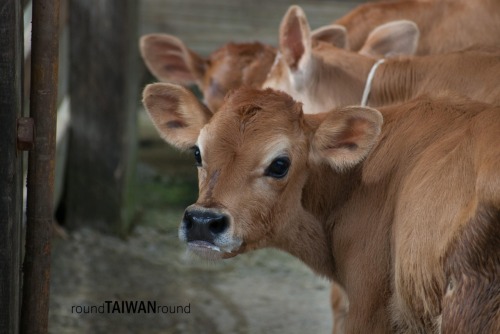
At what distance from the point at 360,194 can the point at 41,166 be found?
1521mm

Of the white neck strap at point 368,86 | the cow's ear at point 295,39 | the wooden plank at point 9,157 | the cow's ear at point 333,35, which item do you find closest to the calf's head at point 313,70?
the cow's ear at point 295,39

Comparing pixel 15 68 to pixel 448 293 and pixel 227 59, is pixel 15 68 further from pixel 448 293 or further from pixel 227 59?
pixel 227 59

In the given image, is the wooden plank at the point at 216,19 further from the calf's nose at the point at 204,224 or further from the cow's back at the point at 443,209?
the calf's nose at the point at 204,224

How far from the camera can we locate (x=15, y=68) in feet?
13.9

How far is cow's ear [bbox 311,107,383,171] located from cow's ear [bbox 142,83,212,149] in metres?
0.62

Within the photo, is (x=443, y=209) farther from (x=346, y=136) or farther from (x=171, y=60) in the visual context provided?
(x=171, y=60)

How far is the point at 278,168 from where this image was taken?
184 inches

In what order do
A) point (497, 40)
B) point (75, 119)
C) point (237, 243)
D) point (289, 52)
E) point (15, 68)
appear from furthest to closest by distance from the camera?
1. point (75, 119)
2. point (497, 40)
3. point (289, 52)
4. point (237, 243)
5. point (15, 68)

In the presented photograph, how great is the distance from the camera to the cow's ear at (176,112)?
16.8ft

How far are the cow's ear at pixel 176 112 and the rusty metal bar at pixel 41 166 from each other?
81 centimetres

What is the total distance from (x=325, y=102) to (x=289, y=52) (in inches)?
15.3

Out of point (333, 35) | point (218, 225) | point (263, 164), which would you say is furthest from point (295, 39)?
point (218, 225)

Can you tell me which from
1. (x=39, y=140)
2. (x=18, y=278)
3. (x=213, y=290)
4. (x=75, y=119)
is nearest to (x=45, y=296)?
(x=18, y=278)

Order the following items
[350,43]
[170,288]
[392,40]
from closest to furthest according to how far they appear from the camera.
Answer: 1. [392,40]
2. [170,288]
3. [350,43]
